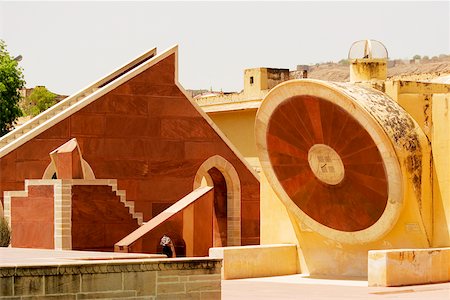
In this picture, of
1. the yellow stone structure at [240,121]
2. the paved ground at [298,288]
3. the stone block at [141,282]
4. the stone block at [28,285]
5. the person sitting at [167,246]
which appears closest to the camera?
the stone block at [28,285]

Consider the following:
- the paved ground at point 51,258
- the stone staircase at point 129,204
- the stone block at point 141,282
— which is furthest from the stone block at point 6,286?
the stone staircase at point 129,204

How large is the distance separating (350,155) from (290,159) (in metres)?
1.99

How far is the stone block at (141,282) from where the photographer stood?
14852mm

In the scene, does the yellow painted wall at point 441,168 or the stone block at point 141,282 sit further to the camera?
the yellow painted wall at point 441,168

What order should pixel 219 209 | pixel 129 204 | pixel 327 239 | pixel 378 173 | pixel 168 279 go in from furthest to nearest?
1. pixel 219 209
2. pixel 129 204
3. pixel 327 239
4. pixel 378 173
5. pixel 168 279

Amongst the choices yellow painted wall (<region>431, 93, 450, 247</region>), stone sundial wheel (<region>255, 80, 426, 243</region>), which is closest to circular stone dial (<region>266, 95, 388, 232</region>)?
stone sundial wheel (<region>255, 80, 426, 243</region>)

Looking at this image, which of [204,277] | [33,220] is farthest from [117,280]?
[33,220]

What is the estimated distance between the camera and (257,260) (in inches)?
969

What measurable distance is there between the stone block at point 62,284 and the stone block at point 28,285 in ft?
0.26

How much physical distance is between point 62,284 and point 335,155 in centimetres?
1043

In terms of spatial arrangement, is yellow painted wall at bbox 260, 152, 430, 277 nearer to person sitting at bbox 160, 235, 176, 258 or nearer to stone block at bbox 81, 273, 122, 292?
person sitting at bbox 160, 235, 176, 258

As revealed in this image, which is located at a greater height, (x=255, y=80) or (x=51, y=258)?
(x=255, y=80)

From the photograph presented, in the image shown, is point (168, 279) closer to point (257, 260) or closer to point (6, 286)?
point (6, 286)

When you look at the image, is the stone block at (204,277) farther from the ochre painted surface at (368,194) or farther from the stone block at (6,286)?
the ochre painted surface at (368,194)
